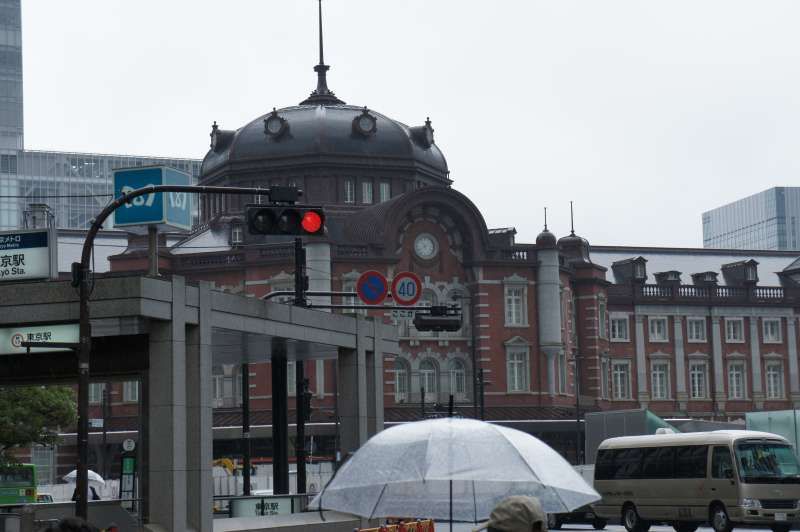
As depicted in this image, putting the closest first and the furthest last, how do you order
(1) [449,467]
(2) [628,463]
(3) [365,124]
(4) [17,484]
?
(1) [449,467], (2) [628,463], (4) [17,484], (3) [365,124]

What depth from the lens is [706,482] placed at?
33.5 meters

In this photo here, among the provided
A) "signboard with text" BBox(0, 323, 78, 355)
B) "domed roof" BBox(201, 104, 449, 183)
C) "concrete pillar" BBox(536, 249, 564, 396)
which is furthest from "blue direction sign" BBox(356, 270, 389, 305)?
"domed roof" BBox(201, 104, 449, 183)

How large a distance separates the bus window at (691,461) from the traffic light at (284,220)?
16.9 meters

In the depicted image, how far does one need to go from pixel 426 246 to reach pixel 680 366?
20793 mm

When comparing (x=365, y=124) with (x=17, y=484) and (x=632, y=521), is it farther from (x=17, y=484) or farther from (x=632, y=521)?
(x=632, y=521)

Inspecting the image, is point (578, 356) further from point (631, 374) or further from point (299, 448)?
point (299, 448)

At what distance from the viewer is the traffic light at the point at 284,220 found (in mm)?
18875

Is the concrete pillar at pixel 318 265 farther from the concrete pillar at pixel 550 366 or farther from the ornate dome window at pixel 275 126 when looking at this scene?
the concrete pillar at pixel 550 366

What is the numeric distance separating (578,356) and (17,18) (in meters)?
119

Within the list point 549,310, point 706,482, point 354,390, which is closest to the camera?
point 354,390

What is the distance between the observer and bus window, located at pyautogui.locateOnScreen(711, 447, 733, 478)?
3294 centimetres

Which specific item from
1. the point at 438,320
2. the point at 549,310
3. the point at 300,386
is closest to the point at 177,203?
the point at 438,320

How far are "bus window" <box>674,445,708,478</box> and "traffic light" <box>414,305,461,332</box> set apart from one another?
5.90 m

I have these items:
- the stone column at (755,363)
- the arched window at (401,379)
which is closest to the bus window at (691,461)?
the arched window at (401,379)
